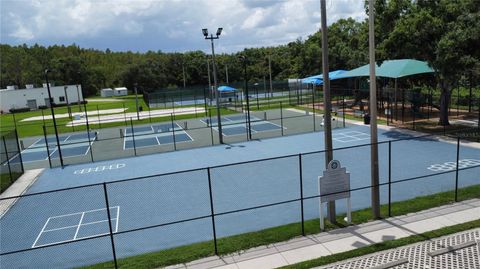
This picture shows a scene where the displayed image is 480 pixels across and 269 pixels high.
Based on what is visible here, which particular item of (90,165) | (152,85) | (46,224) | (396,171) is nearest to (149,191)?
(46,224)

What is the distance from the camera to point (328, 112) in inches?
488

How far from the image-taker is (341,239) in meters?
11.5

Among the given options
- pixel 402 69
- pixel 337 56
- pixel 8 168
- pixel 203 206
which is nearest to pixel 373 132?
pixel 203 206

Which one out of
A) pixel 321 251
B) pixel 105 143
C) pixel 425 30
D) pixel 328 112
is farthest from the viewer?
pixel 105 143

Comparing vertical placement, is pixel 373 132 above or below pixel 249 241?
above

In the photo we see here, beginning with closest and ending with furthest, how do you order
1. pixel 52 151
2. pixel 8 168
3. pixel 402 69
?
pixel 8 168, pixel 52 151, pixel 402 69

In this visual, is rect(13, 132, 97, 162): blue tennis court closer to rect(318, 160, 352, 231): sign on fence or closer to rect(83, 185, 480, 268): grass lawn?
rect(83, 185, 480, 268): grass lawn

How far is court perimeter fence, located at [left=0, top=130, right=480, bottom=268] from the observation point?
486 inches

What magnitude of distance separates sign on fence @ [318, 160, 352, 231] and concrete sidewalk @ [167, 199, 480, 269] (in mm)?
1033

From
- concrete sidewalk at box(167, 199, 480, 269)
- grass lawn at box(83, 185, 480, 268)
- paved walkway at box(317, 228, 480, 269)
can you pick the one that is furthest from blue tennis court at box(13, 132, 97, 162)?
paved walkway at box(317, 228, 480, 269)

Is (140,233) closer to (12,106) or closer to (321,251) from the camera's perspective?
(321,251)

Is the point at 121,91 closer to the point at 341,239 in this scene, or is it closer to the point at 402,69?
the point at 402,69

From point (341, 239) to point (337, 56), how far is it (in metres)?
49.7

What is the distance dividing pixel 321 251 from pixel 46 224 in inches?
436
